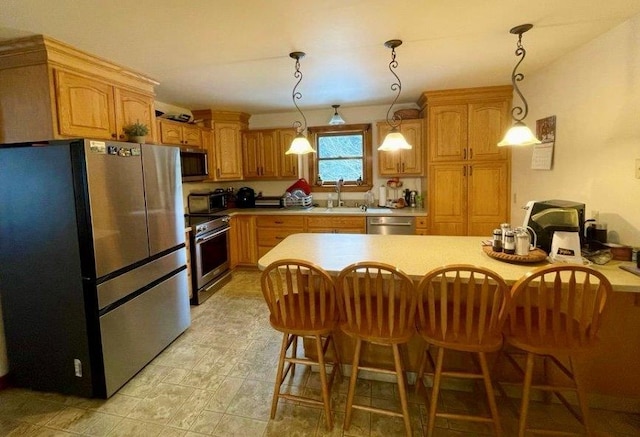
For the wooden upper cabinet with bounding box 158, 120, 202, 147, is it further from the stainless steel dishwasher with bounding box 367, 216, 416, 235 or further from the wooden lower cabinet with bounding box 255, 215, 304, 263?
the stainless steel dishwasher with bounding box 367, 216, 416, 235

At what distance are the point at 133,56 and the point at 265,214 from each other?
2467mm

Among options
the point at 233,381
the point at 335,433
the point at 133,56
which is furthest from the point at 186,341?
the point at 133,56

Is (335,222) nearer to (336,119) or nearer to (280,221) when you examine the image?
(280,221)

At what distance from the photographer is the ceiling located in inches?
71.2

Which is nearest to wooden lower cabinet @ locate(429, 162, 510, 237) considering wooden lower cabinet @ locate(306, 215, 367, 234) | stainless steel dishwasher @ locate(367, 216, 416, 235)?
stainless steel dishwasher @ locate(367, 216, 416, 235)

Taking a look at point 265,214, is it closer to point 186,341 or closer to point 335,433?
point 186,341

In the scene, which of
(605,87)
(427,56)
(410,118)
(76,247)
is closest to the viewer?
(76,247)

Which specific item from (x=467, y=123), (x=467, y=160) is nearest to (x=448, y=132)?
(x=467, y=123)

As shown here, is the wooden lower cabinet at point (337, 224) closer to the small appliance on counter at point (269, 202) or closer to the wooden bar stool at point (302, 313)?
the small appliance on counter at point (269, 202)

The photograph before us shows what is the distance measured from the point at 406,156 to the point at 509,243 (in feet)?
8.50

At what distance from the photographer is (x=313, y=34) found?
2154 millimetres

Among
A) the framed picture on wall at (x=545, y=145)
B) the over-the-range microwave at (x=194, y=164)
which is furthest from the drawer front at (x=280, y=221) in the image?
the framed picture on wall at (x=545, y=145)

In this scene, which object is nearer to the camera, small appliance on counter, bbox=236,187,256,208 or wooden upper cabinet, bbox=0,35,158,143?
wooden upper cabinet, bbox=0,35,158,143

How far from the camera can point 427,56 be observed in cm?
264
